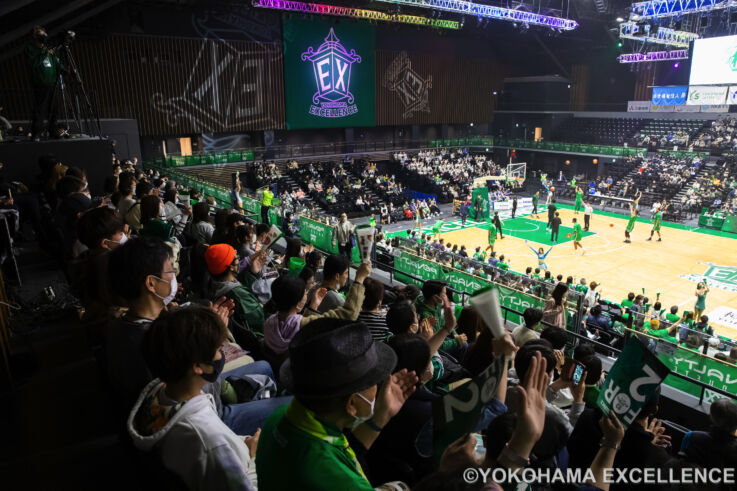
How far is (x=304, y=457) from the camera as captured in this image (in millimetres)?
1718

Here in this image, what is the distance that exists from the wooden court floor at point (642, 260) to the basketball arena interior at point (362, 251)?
0.19 metres

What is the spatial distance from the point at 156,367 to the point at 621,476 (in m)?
2.52

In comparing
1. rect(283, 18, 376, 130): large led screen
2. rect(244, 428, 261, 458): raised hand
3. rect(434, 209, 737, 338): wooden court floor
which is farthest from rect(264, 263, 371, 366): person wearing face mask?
rect(283, 18, 376, 130): large led screen

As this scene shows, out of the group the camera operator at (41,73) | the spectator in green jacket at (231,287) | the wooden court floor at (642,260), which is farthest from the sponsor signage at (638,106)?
the spectator in green jacket at (231,287)

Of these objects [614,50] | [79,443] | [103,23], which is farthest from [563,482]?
[614,50]

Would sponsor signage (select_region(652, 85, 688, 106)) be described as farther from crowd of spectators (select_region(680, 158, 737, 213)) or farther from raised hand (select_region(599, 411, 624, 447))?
raised hand (select_region(599, 411, 624, 447))

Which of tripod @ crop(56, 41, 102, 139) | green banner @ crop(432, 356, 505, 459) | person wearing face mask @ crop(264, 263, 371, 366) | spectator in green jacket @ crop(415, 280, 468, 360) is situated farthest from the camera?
tripod @ crop(56, 41, 102, 139)

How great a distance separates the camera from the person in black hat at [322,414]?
1.70 metres

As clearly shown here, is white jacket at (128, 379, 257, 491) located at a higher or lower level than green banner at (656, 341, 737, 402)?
higher

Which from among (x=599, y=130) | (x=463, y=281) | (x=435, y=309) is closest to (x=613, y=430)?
(x=435, y=309)

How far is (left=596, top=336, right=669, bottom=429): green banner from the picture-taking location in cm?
240

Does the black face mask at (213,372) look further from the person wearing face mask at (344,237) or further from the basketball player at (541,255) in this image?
the basketball player at (541,255)

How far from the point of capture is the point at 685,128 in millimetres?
33500

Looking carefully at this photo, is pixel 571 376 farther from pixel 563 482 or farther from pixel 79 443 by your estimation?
pixel 79 443
